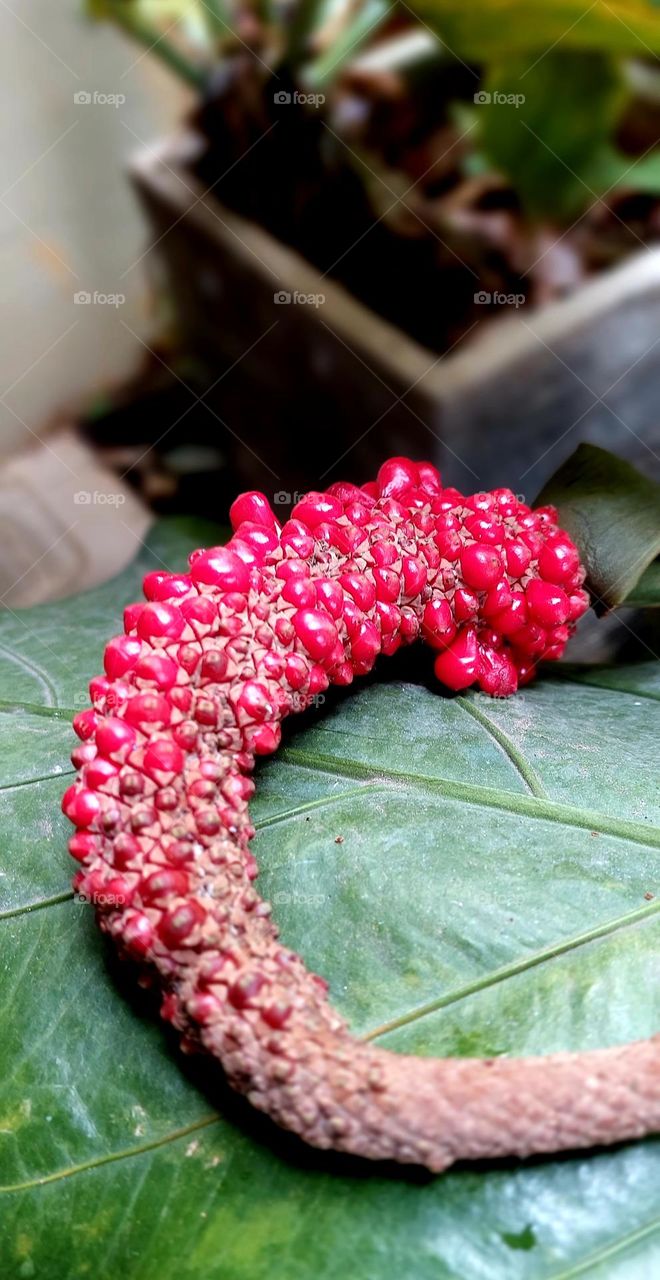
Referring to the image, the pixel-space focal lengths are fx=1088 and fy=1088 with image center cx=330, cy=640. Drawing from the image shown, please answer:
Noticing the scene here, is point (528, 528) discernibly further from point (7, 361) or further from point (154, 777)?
point (7, 361)

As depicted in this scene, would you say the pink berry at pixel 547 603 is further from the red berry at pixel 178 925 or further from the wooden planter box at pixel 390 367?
the wooden planter box at pixel 390 367

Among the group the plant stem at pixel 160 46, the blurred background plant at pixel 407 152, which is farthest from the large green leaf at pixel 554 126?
the plant stem at pixel 160 46

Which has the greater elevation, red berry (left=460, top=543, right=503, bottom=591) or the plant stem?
the plant stem

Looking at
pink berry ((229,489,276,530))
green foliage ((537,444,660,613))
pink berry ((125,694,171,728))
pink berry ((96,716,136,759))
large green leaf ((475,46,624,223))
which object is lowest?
pink berry ((96,716,136,759))

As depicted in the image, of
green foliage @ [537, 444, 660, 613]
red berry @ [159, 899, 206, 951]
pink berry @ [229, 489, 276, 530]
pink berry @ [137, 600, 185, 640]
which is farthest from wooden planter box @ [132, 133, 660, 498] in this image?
red berry @ [159, 899, 206, 951]

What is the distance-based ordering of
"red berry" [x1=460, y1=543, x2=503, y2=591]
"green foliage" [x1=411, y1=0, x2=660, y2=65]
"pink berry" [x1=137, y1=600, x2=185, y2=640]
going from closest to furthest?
"pink berry" [x1=137, y1=600, x2=185, y2=640] < "red berry" [x1=460, y1=543, x2=503, y2=591] < "green foliage" [x1=411, y1=0, x2=660, y2=65]

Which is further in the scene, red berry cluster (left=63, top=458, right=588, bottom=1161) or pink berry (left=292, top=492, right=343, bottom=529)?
pink berry (left=292, top=492, right=343, bottom=529)

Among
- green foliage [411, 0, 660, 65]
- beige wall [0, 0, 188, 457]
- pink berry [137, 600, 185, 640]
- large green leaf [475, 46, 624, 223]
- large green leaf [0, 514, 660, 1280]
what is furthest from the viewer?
beige wall [0, 0, 188, 457]

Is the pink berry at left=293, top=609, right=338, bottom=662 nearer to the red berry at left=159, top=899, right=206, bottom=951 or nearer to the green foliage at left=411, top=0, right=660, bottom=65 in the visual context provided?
the red berry at left=159, top=899, right=206, bottom=951

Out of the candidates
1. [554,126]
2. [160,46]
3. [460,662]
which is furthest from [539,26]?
[460,662]
